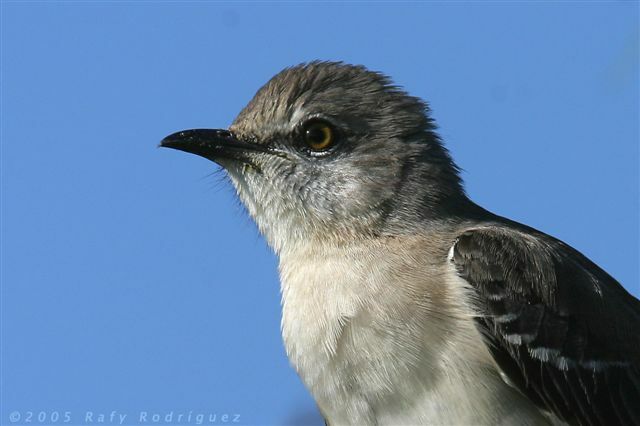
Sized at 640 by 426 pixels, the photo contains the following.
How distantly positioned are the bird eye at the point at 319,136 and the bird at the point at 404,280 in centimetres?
1

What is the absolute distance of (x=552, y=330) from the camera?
856 centimetres

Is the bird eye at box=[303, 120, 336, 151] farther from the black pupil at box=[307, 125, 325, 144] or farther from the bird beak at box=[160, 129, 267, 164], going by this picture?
the bird beak at box=[160, 129, 267, 164]

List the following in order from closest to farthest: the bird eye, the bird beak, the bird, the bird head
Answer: the bird → the bird head → the bird eye → the bird beak

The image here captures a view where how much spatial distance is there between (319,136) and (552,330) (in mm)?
2461

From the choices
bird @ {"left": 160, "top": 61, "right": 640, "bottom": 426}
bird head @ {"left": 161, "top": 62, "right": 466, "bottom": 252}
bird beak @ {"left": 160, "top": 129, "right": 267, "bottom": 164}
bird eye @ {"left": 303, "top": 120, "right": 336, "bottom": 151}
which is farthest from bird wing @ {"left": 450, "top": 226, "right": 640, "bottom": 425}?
bird beak @ {"left": 160, "top": 129, "right": 267, "bottom": 164}

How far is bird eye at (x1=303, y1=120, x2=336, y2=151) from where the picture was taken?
31.6 ft

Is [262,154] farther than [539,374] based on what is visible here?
Yes

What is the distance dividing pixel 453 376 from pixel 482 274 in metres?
0.84

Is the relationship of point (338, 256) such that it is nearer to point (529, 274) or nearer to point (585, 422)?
point (529, 274)

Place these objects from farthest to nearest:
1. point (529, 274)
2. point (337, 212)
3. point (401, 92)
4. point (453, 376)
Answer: point (401, 92) → point (337, 212) → point (529, 274) → point (453, 376)

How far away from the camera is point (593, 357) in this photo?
8.61 meters

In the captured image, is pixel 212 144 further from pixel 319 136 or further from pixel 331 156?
pixel 331 156

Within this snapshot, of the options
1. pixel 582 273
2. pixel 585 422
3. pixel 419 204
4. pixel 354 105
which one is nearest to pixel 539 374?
pixel 585 422

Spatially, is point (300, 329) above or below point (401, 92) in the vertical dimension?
below
